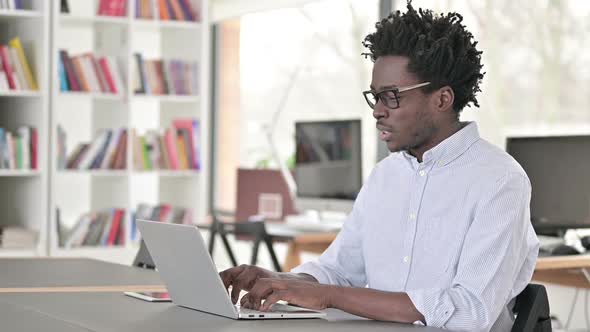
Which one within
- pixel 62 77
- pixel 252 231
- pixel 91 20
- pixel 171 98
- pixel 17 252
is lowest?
pixel 17 252

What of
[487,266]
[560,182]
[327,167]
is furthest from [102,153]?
[487,266]

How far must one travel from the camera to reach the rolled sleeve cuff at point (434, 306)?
204cm

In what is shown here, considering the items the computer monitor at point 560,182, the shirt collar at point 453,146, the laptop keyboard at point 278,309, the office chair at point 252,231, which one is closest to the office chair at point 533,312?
the shirt collar at point 453,146

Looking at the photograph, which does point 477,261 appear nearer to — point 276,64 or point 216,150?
point 276,64

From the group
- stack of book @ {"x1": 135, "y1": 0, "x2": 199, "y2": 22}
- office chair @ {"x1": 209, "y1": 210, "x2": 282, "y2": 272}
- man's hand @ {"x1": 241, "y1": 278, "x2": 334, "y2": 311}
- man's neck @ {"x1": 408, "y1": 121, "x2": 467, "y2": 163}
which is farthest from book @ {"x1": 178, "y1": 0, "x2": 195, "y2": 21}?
man's hand @ {"x1": 241, "y1": 278, "x2": 334, "y2": 311}

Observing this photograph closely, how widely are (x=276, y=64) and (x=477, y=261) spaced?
15.9ft

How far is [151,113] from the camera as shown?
6445 millimetres

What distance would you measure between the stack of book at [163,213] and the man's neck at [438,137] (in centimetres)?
384

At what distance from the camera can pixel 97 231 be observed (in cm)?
591

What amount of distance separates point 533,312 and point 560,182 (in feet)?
8.41

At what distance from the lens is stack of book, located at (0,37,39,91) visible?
5.55 meters

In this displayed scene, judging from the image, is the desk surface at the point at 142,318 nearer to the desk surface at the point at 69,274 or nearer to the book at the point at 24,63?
the desk surface at the point at 69,274

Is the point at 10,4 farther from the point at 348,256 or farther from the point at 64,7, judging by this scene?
the point at 348,256

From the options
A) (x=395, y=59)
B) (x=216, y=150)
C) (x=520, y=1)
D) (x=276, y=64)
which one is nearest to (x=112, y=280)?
(x=395, y=59)
